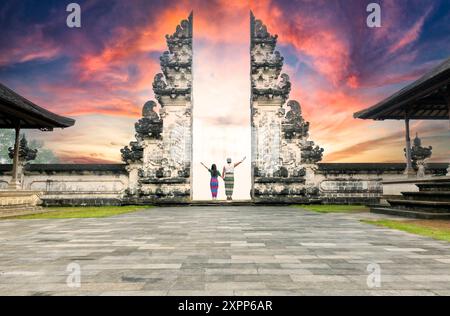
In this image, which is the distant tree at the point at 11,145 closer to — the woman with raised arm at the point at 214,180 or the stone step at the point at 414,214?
the woman with raised arm at the point at 214,180

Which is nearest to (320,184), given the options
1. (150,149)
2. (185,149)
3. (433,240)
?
(185,149)

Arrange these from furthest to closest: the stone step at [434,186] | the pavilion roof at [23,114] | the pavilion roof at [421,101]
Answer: the pavilion roof at [23,114] < the pavilion roof at [421,101] < the stone step at [434,186]

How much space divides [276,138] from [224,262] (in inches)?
535

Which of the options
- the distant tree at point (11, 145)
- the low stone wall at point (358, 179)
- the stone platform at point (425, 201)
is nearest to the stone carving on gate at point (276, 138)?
the low stone wall at point (358, 179)

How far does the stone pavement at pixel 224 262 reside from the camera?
9.53 ft

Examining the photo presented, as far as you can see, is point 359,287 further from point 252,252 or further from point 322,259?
point 252,252

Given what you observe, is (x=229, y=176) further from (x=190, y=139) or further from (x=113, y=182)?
(x=113, y=182)

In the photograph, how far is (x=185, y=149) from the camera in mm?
→ 16906

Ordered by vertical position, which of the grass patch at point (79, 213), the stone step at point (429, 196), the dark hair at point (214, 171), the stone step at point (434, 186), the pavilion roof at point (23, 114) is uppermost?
the pavilion roof at point (23, 114)

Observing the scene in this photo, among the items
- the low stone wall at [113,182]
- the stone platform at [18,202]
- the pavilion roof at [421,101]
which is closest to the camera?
the pavilion roof at [421,101]

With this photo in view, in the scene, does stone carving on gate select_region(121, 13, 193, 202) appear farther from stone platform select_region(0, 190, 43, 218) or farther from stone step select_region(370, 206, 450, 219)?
stone step select_region(370, 206, 450, 219)

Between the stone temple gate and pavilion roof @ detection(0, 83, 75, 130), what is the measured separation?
353 centimetres

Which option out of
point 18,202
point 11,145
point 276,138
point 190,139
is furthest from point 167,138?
point 11,145

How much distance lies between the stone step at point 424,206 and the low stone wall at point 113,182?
5.09 meters
